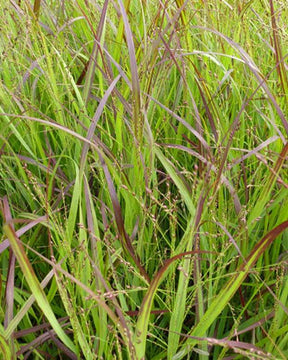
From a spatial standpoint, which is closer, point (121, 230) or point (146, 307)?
point (146, 307)

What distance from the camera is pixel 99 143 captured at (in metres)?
0.95

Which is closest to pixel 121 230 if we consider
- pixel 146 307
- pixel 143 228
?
pixel 143 228

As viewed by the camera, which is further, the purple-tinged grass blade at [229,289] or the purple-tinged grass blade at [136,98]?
the purple-tinged grass blade at [136,98]

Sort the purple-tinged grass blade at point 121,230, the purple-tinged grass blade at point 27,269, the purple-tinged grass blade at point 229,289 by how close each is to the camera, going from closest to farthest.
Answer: the purple-tinged grass blade at point 27,269, the purple-tinged grass blade at point 229,289, the purple-tinged grass blade at point 121,230

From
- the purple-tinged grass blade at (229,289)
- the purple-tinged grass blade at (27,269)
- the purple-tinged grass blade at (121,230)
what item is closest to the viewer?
the purple-tinged grass blade at (27,269)

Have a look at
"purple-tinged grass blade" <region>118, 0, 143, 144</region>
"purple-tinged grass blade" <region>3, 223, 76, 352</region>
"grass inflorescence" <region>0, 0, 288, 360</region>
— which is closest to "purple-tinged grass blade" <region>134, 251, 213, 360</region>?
"grass inflorescence" <region>0, 0, 288, 360</region>

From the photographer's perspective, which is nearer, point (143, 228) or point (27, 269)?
point (27, 269)

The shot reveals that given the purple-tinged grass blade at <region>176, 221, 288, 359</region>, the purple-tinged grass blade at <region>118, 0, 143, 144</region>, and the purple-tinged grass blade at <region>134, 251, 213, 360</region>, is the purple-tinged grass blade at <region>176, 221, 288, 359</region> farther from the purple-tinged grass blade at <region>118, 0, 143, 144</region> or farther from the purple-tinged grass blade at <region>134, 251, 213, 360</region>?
the purple-tinged grass blade at <region>118, 0, 143, 144</region>

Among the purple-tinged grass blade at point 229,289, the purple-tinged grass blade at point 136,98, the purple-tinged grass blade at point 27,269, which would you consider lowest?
the purple-tinged grass blade at point 229,289

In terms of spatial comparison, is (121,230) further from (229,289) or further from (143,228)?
(229,289)

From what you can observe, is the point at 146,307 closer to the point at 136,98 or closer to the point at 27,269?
the point at 27,269

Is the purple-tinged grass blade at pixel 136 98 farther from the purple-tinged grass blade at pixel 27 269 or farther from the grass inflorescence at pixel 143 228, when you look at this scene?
the purple-tinged grass blade at pixel 27 269

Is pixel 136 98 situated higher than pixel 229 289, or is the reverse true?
pixel 136 98

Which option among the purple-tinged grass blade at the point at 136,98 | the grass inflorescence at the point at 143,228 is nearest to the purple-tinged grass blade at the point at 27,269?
the grass inflorescence at the point at 143,228
